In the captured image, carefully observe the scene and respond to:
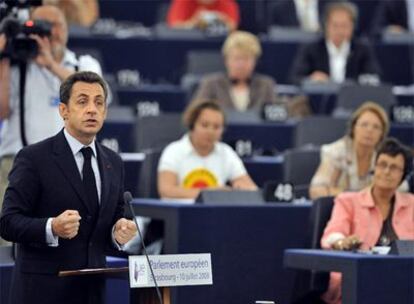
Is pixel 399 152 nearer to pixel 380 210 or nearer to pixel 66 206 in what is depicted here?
pixel 380 210

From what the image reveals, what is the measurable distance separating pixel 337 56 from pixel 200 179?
3.88 metres

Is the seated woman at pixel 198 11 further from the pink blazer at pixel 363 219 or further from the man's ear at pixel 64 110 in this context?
the man's ear at pixel 64 110

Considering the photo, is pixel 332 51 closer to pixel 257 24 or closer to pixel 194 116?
pixel 257 24

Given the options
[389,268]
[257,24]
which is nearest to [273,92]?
[257,24]

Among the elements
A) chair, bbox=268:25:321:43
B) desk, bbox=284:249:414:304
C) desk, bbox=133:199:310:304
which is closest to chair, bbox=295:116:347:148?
desk, bbox=133:199:310:304

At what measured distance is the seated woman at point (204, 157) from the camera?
31.5 feet

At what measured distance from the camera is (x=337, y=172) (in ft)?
31.3

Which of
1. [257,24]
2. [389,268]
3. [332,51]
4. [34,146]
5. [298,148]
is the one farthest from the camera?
[257,24]

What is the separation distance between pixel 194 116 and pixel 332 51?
12.4 feet

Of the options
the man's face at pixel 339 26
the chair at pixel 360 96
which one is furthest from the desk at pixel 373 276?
the man's face at pixel 339 26

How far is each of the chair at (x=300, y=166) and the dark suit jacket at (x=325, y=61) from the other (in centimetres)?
342

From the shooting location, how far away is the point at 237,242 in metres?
8.47

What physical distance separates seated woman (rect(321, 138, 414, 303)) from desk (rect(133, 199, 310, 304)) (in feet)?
Result: 1.60

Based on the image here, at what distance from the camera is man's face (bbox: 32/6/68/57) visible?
319 inches
